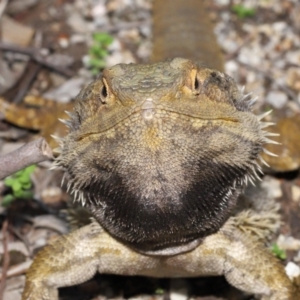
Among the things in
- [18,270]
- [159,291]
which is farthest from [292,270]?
[18,270]

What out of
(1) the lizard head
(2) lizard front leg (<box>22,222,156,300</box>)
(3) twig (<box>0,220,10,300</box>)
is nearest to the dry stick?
(1) the lizard head

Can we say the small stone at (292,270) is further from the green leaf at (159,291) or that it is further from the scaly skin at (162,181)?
the green leaf at (159,291)

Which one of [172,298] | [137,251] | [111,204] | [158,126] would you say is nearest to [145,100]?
[158,126]

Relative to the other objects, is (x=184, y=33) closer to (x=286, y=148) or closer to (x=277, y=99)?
(x=277, y=99)

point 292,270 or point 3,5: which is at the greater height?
point 3,5

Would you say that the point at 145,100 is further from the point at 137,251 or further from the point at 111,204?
the point at 137,251

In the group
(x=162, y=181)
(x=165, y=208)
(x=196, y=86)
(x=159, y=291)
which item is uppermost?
(x=196, y=86)
